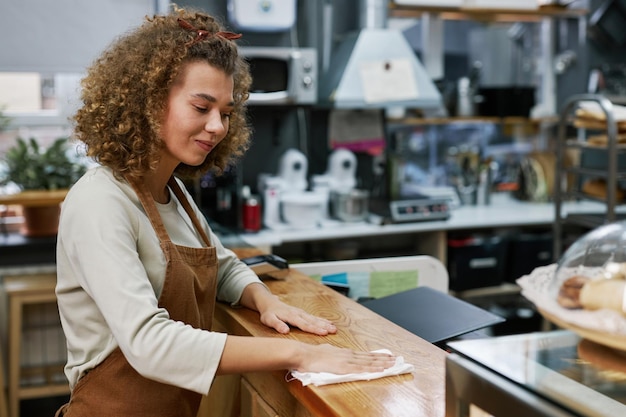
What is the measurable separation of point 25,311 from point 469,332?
2472 millimetres

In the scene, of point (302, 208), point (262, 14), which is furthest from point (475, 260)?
point (262, 14)

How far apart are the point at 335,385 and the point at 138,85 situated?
2.41 feet

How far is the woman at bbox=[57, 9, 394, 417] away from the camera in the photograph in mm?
1278

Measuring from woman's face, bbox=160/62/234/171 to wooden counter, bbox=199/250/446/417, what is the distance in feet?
1.43

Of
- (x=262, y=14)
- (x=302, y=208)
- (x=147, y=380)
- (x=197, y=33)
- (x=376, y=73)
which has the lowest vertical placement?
(x=147, y=380)

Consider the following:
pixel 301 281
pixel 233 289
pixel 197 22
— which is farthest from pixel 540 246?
pixel 197 22

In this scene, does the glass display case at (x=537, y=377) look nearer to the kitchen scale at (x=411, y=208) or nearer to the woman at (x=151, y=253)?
the woman at (x=151, y=253)

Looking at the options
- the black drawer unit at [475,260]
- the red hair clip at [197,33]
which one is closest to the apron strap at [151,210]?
the red hair clip at [197,33]

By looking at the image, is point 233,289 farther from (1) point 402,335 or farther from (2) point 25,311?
(2) point 25,311

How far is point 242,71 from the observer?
1732mm

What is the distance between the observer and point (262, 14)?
3.82 metres

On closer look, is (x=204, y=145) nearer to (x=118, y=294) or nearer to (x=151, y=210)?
(x=151, y=210)

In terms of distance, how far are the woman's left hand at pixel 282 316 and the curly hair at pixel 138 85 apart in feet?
1.37

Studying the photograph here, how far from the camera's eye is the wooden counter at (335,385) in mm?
1157
